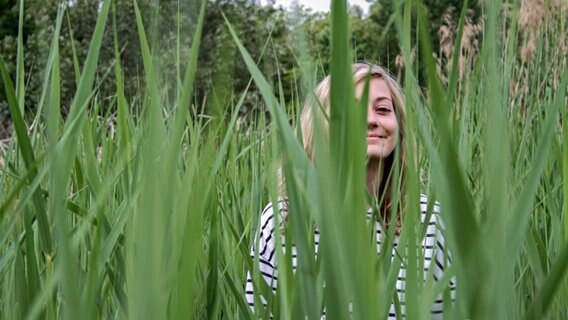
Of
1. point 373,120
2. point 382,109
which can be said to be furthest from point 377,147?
point 382,109

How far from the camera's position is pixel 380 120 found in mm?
1392

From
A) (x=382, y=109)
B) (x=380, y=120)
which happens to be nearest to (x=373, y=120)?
(x=380, y=120)

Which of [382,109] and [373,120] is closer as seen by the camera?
[373,120]

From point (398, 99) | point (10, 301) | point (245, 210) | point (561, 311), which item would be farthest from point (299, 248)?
point (398, 99)

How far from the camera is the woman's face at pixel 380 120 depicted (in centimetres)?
136

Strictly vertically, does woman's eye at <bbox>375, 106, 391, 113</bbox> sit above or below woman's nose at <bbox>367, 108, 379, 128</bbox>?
above

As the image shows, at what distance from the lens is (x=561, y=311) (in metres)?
0.74

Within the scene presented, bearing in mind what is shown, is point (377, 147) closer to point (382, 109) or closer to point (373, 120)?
point (373, 120)

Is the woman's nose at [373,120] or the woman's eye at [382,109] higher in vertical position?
the woman's eye at [382,109]

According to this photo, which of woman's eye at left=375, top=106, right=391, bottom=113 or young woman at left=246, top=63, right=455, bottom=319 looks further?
woman's eye at left=375, top=106, right=391, bottom=113

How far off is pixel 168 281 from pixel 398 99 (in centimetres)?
149

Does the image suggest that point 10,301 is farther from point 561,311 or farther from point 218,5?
point 561,311

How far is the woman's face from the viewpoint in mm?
1357

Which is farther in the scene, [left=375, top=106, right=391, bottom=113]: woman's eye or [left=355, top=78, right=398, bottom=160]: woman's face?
[left=375, top=106, right=391, bottom=113]: woman's eye
